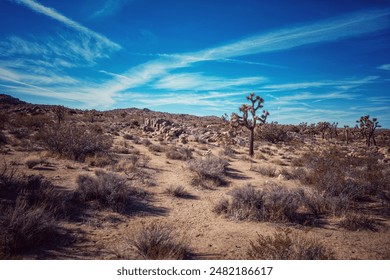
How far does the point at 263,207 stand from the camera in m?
5.34

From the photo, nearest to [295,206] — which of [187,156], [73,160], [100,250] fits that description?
[100,250]

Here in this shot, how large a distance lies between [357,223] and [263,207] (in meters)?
2.27

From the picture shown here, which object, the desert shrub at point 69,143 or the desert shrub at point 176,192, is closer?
the desert shrub at point 176,192

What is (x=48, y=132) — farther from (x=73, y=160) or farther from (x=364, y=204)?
(x=364, y=204)

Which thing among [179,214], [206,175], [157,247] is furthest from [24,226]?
[206,175]

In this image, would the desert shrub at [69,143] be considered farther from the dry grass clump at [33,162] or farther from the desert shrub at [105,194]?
the desert shrub at [105,194]

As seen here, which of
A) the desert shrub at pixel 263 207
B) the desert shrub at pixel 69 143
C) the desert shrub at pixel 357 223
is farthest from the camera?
the desert shrub at pixel 69 143

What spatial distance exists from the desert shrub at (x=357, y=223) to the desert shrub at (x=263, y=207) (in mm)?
958

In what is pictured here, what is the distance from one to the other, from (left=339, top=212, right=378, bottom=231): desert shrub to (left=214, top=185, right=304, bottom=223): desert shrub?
3.14ft

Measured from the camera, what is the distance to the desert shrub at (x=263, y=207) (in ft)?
17.0

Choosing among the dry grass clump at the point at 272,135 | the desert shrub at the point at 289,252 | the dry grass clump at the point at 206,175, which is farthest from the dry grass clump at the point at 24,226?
the dry grass clump at the point at 272,135

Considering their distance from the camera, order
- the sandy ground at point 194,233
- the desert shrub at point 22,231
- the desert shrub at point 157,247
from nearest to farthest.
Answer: the desert shrub at point 22,231 < the desert shrub at point 157,247 < the sandy ground at point 194,233

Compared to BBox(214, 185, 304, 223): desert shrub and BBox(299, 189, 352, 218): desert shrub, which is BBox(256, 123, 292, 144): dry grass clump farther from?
BBox(214, 185, 304, 223): desert shrub
